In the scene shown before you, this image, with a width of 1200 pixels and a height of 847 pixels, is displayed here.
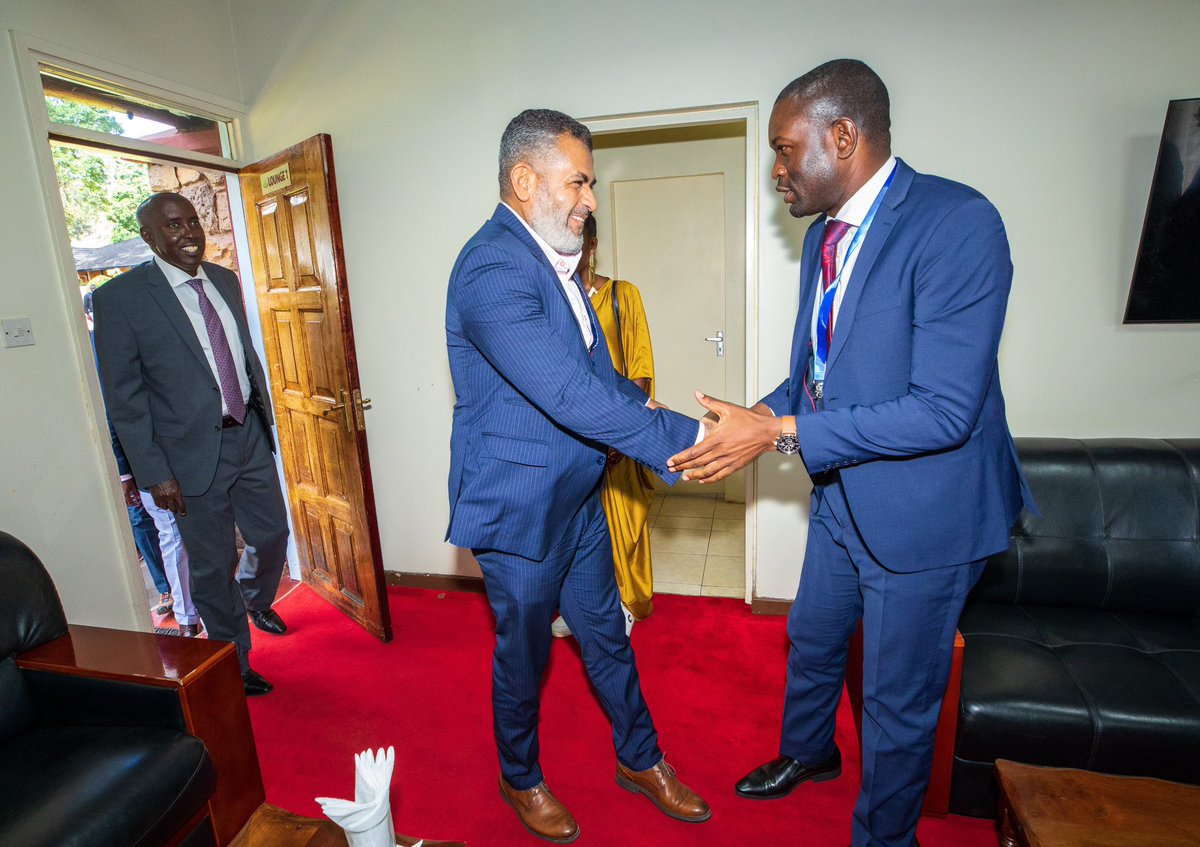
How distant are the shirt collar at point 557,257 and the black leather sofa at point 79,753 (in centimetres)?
144

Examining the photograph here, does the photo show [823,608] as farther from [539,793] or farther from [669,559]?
[669,559]

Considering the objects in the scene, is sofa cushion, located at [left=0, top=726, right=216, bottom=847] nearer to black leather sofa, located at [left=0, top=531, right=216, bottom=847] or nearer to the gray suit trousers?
black leather sofa, located at [left=0, top=531, right=216, bottom=847]

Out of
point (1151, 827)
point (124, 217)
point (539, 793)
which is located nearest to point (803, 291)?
point (1151, 827)

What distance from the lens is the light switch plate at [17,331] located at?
212 cm

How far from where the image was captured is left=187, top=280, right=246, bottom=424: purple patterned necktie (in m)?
2.54

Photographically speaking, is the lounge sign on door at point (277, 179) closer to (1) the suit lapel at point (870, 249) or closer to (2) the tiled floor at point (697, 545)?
(1) the suit lapel at point (870, 249)

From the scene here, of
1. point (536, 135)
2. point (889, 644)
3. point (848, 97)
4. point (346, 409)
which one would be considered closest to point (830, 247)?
point (848, 97)

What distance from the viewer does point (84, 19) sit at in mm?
2379

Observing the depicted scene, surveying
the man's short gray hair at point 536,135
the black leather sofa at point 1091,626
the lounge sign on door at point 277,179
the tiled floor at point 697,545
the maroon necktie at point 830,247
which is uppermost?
the lounge sign on door at point 277,179

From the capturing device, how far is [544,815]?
1.78 metres

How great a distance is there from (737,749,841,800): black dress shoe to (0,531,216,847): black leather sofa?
57.8 inches

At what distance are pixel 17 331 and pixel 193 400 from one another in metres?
0.55

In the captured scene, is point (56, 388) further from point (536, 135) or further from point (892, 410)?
point (892, 410)

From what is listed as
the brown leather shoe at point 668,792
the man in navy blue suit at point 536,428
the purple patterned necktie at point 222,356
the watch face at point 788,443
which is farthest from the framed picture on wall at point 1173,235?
the purple patterned necktie at point 222,356
